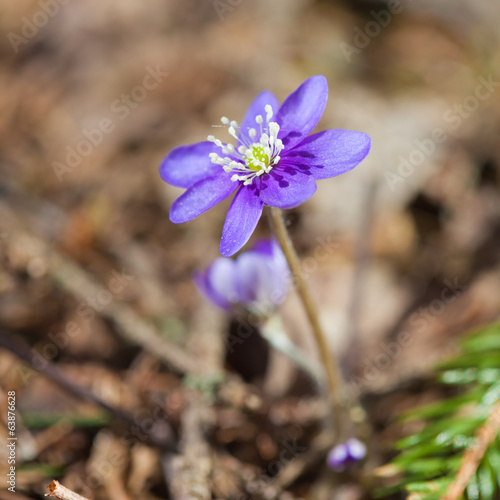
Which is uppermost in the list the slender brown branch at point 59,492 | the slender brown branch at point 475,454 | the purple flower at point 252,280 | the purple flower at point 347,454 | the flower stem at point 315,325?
the purple flower at point 252,280

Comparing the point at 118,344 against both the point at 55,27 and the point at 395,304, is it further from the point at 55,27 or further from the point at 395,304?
the point at 55,27

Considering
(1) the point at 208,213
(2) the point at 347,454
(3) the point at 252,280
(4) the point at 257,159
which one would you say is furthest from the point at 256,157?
(1) the point at 208,213

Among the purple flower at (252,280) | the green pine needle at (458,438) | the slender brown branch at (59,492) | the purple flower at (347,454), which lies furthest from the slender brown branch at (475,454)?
the slender brown branch at (59,492)

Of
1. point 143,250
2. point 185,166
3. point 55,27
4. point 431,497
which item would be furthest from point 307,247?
point 55,27

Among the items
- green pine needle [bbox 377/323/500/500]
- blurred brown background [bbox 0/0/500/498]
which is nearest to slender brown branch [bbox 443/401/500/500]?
green pine needle [bbox 377/323/500/500]

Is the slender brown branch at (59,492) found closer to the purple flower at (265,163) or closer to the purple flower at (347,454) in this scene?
the purple flower at (265,163)

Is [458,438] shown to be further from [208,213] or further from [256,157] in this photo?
[208,213]
